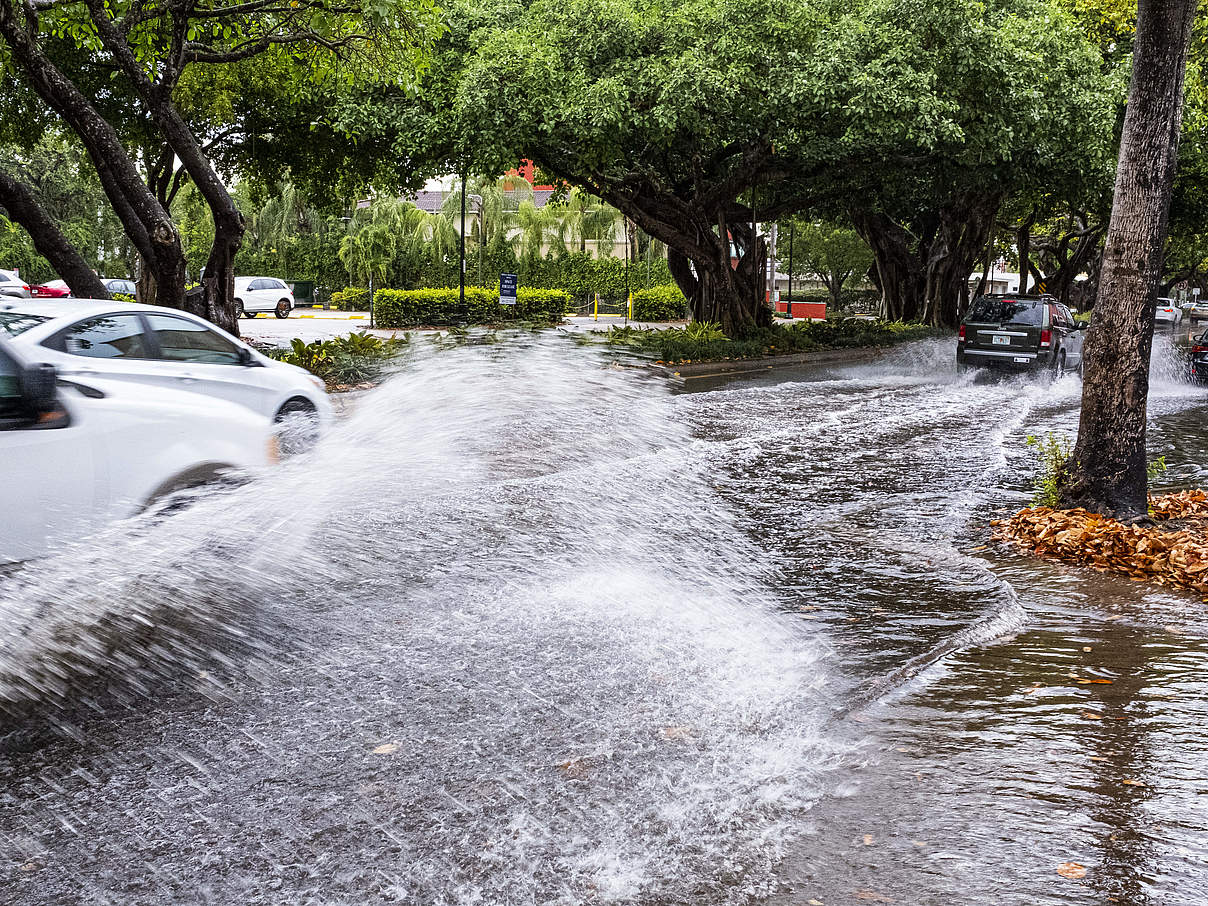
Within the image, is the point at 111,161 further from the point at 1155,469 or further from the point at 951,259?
the point at 951,259

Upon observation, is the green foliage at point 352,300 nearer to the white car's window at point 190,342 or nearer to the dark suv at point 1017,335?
Answer: the dark suv at point 1017,335

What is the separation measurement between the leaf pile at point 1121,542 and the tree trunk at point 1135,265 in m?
0.40

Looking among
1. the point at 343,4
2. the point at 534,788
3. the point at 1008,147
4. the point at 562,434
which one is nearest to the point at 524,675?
the point at 534,788

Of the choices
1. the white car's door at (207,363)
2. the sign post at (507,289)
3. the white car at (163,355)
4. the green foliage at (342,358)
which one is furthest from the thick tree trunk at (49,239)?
the sign post at (507,289)

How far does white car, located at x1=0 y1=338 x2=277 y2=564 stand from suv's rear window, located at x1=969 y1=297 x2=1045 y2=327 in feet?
58.5

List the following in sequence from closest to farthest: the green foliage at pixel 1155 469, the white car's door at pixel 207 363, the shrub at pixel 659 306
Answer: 1. the white car's door at pixel 207 363
2. the green foliage at pixel 1155 469
3. the shrub at pixel 659 306

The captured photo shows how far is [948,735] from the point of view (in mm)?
4477

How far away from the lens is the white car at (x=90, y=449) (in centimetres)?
552

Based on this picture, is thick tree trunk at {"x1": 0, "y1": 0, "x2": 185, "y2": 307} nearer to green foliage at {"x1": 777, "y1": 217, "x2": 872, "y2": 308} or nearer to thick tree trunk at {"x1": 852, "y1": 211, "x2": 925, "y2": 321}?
thick tree trunk at {"x1": 852, "y1": 211, "x2": 925, "y2": 321}

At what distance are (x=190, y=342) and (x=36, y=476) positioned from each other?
274cm

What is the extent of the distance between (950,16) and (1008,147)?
3.06 meters

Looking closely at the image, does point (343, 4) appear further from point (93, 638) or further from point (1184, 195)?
point (1184, 195)

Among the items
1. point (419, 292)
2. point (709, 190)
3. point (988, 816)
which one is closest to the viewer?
point (988, 816)

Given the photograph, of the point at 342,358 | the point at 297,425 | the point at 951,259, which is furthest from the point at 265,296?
the point at 297,425
